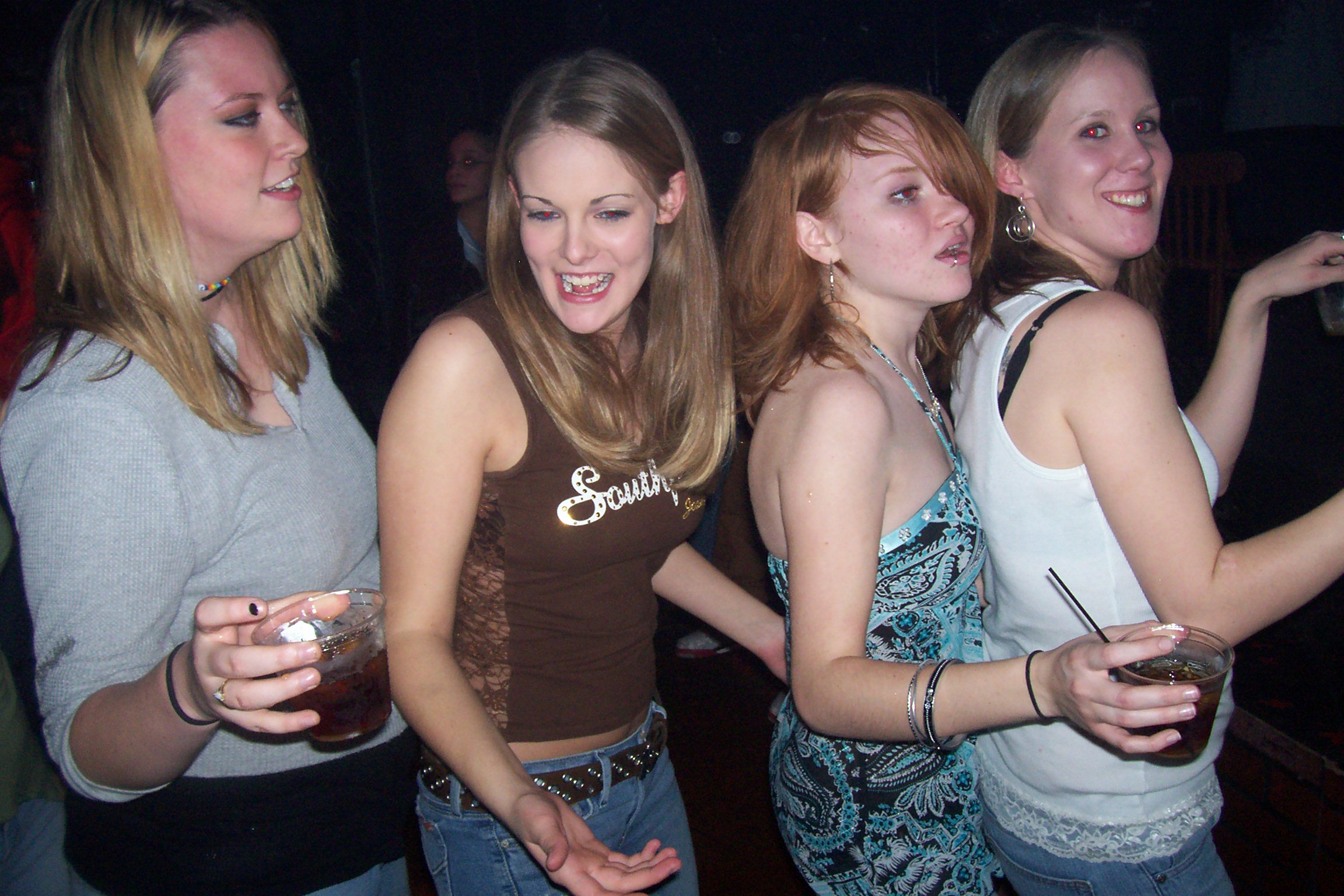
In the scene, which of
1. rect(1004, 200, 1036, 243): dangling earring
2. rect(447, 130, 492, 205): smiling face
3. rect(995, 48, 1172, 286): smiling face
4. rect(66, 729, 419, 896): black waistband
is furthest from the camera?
rect(447, 130, 492, 205): smiling face

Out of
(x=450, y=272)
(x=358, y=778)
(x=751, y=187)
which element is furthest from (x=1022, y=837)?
(x=450, y=272)

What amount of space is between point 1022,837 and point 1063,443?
651 millimetres

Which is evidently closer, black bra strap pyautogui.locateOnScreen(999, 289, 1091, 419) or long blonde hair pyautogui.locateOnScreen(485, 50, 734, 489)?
black bra strap pyautogui.locateOnScreen(999, 289, 1091, 419)

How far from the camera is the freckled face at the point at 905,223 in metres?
1.47

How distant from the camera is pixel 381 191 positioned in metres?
5.61

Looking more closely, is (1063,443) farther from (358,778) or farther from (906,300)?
(358,778)

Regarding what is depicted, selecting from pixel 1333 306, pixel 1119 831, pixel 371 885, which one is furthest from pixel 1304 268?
pixel 371 885

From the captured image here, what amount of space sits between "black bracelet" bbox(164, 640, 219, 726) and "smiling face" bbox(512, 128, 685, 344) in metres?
0.79

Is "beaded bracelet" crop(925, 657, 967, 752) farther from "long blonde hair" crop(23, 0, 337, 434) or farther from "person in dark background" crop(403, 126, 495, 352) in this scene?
"person in dark background" crop(403, 126, 495, 352)

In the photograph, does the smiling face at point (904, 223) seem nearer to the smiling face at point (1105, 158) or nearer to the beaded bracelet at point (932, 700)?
the smiling face at point (1105, 158)

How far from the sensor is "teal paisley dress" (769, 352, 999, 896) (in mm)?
1353

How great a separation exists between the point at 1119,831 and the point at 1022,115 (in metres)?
1.27

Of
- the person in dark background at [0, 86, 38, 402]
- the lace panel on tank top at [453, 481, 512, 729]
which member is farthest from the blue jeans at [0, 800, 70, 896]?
the person in dark background at [0, 86, 38, 402]

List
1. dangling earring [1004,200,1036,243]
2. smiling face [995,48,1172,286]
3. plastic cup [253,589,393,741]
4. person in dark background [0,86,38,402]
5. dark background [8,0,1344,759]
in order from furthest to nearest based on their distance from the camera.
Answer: dark background [8,0,1344,759] < person in dark background [0,86,38,402] < dangling earring [1004,200,1036,243] < smiling face [995,48,1172,286] < plastic cup [253,589,393,741]
